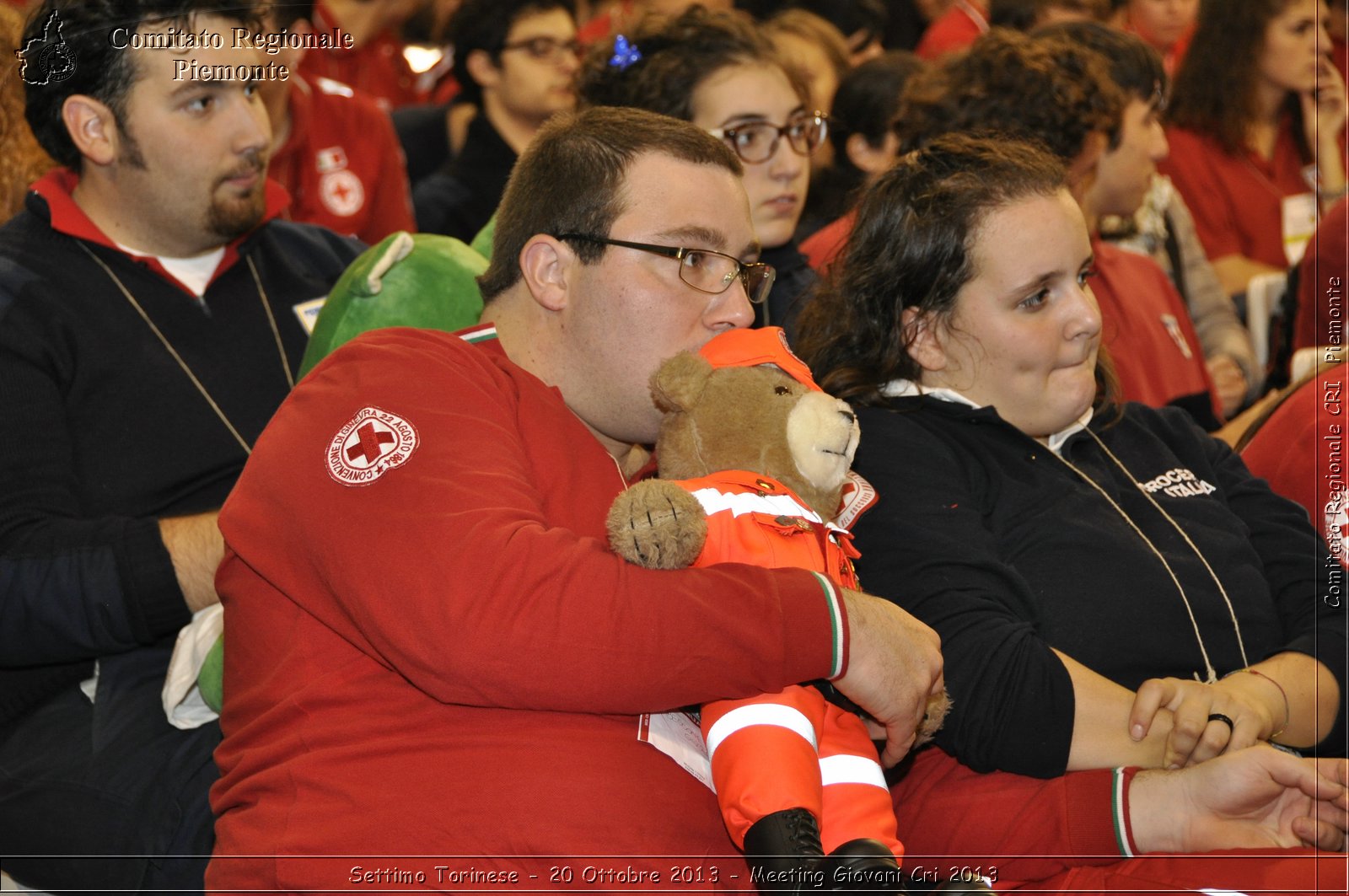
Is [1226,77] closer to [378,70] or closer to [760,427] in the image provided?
[378,70]

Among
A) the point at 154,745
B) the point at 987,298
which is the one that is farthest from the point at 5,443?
the point at 987,298

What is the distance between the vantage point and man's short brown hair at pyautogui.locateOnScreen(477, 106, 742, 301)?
5.74 ft

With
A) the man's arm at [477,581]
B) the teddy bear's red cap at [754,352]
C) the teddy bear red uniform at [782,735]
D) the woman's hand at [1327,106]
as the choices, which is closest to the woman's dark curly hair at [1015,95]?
the teddy bear's red cap at [754,352]

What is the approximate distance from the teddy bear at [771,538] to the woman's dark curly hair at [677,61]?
135 centimetres

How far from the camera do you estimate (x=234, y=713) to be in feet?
5.34

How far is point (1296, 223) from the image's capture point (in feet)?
13.4

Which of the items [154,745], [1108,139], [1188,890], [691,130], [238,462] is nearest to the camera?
[1188,890]

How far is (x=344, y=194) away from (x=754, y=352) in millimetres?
2598

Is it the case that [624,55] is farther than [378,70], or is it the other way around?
[378,70]

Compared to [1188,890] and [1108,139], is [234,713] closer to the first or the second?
[1188,890]

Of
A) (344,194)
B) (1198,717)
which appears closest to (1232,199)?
(344,194)

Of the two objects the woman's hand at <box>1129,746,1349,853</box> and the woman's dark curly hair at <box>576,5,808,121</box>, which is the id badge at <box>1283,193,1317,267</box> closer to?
the woman's dark curly hair at <box>576,5,808,121</box>

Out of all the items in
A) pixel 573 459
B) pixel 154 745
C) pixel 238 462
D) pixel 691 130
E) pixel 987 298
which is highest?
pixel 691 130

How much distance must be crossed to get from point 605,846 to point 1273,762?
33.1 inches
